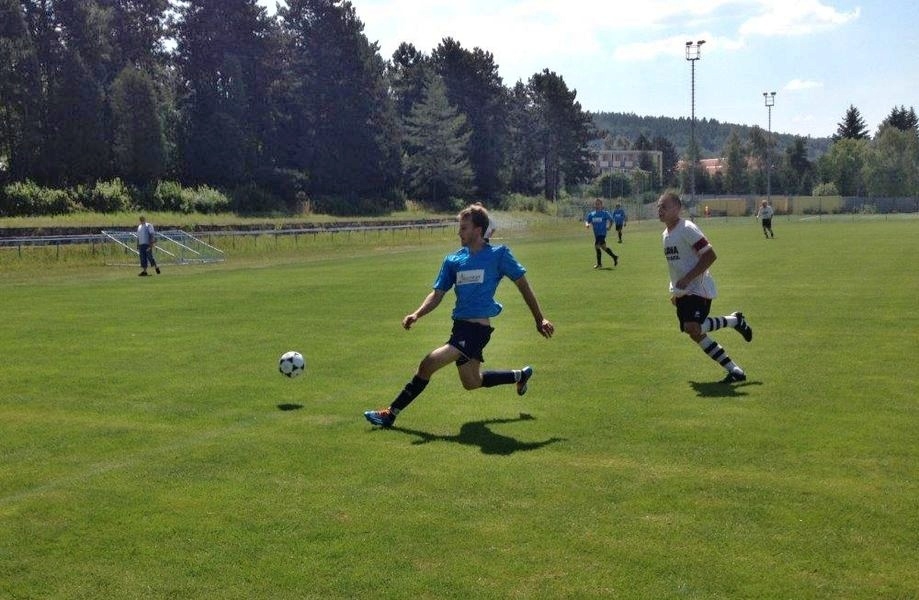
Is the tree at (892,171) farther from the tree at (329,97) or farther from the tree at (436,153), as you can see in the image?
the tree at (329,97)

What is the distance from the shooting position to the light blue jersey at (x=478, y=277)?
8273 millimetres

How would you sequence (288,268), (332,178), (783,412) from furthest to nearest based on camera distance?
(332,178), (288,268), (783,412)

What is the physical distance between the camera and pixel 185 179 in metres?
76.0

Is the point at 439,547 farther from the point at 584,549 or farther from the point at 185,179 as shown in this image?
the point at 185,179

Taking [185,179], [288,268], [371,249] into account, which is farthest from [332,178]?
[288,268]

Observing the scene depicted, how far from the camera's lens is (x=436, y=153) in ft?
309

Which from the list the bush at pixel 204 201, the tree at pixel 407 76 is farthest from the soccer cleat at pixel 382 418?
the tree at pixel 407 76

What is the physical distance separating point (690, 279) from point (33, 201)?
176 ft

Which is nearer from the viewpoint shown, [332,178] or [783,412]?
[783,412]

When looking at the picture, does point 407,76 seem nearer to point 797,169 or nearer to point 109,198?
point 109,198

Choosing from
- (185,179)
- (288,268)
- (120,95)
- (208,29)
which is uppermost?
(208,29)

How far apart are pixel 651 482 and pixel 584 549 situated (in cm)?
137

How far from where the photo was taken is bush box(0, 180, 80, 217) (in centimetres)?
5478

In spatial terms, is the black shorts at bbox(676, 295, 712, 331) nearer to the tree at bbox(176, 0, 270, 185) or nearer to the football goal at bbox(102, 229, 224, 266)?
the football goal at bbox(102, 229, 224, 266)
